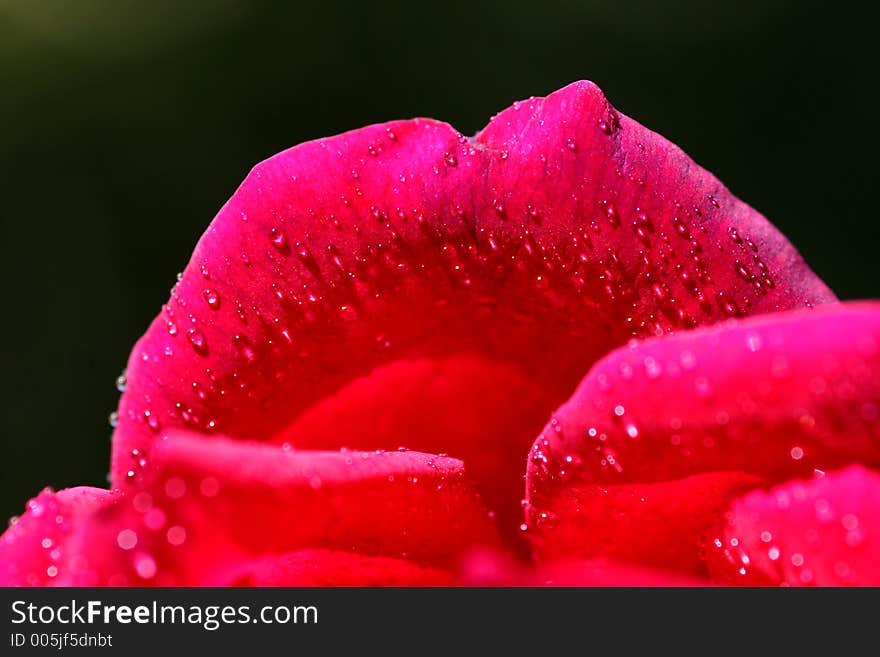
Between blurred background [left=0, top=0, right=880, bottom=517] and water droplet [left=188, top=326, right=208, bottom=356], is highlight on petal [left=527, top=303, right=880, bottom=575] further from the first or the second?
blurred background [left=0, top=0, right=880, bottom=517]

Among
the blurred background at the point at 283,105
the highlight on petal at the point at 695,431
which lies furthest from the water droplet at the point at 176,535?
the blurred background at the point at 283,105

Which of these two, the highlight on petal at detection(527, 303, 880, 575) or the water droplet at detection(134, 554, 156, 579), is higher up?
the highlight on petal at detection(527, 303, 880, 575)

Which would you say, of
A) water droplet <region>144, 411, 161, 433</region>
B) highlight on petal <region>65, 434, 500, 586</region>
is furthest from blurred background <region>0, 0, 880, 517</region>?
highlight on petal <region>65, 434, 500, 586</region>

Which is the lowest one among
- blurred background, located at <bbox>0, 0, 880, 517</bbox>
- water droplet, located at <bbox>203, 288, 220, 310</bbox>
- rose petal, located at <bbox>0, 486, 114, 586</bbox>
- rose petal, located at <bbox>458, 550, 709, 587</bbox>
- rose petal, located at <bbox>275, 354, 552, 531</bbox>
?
rose petal, located at <bbox>458, 550, 709, 587</bbox>

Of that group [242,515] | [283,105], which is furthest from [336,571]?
[283,105]

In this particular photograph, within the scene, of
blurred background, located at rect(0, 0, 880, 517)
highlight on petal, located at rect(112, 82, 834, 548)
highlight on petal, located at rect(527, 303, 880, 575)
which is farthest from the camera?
blurred background, located at rect(0, 0, 880, 517)

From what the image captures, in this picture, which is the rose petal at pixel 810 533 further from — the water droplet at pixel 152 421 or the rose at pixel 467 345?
the water droplet at pixel 152 421

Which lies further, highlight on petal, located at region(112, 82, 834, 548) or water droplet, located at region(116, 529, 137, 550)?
highlight on petal, located at region(112, 82, 834, 548)

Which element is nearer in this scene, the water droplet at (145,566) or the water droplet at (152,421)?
the water droplet at (145,566)

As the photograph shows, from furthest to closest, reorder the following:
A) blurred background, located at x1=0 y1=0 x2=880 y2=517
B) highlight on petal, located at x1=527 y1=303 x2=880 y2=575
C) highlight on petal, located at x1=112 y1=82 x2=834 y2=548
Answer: blurred background, located at x1=0 y1=0 x2=880 y2=517
highlight on petal, located at x1=112 y1=82 x2=834 y2=548
highlight on petal, located at x1=527 y1=303 x2=880 y2=575

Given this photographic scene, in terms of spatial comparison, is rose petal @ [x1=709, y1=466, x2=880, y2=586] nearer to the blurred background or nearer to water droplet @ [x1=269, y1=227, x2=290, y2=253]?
water droplet @ [x1=269, y1=227, x2=290, y2=253]
